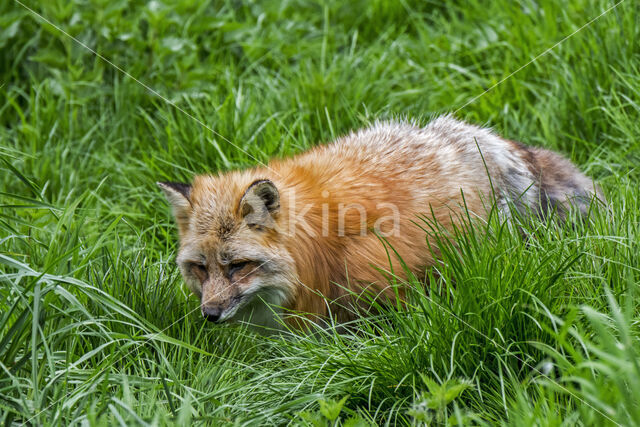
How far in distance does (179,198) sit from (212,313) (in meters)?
0.82

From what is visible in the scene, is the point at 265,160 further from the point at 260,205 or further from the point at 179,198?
the point at 260,205

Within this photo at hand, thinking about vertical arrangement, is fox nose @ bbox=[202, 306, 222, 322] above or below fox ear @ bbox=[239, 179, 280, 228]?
below

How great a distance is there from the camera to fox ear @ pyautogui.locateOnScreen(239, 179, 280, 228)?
4016 millimetres

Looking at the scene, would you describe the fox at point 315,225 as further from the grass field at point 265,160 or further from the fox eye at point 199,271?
the grass field at point 265,160

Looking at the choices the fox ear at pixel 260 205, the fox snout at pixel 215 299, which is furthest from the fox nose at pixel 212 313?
the fox ear at pixel 260 205

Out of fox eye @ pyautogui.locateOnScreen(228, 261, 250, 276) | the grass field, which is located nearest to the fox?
fox eye @ pyautogui.locateOnScreen(228, 261, 250, 276)

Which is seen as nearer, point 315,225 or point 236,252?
point 236,252

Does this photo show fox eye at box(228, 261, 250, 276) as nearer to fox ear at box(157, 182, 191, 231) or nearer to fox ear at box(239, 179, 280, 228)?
fox ear at box(239, 179, 280, 228)

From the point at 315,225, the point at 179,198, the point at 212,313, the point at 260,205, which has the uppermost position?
the point at 179,198

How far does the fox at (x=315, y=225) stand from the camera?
4066 mm

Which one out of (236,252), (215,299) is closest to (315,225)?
(236,252)

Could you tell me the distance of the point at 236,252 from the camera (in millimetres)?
4062

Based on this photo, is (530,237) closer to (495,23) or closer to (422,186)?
(422,186)

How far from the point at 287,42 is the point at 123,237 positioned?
125 inches
